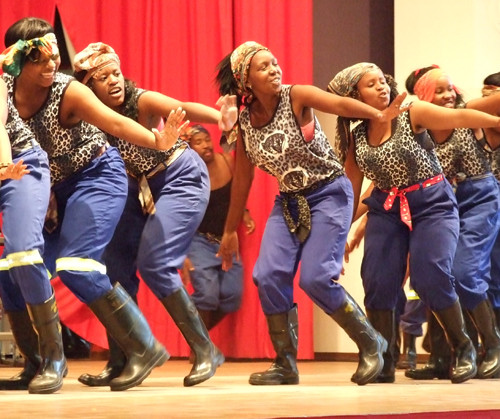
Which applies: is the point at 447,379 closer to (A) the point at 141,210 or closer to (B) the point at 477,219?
(B) the point at 477,219

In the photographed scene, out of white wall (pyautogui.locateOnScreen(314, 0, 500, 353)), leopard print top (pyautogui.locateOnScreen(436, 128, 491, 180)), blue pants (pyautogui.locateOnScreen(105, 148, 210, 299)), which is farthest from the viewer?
white wall (pyautogui.locateOnScreen(314, 0, 500, 353))

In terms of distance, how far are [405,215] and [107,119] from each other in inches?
60.3

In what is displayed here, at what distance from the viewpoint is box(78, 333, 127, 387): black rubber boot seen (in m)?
4.64

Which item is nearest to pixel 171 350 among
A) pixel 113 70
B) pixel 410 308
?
pixel 410 308

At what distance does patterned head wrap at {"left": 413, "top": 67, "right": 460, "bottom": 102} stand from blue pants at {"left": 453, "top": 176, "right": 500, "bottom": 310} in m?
0.49

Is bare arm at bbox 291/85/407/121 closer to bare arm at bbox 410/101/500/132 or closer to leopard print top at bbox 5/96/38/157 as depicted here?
bare arm at bbox 410/101/500/132

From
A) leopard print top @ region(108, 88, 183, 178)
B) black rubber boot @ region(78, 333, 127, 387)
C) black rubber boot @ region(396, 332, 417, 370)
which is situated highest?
leopard print top @ region(108, 88, 183, 178)

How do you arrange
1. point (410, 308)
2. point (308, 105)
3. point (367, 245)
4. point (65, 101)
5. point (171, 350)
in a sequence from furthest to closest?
point (171, 350)
point (410, 308)
point (367, 245)
point (308, 105)
point (65, 101)

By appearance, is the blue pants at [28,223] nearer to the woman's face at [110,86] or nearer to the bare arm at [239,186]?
the woman's face at [110,86]

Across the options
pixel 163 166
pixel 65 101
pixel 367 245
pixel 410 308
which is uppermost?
pixel 65 101

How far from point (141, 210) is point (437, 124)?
138 cm

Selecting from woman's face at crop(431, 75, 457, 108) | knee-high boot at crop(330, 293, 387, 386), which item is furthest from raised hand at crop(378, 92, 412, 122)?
woman's face at crop(431, 75, 457, 108)

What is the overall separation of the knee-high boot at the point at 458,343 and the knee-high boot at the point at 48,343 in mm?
1809

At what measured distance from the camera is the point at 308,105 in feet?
15.1
